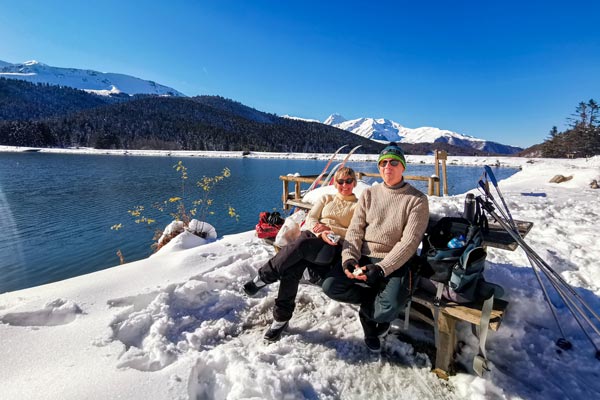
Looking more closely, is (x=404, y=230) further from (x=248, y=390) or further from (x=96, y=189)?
(x=96, y=189)

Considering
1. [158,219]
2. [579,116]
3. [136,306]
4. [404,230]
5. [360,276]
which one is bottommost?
[158,219]

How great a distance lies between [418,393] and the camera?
8.23 feet

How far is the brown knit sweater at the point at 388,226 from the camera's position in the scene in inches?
111

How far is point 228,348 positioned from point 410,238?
6.62 ft

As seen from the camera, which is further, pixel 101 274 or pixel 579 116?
pixel 579 116

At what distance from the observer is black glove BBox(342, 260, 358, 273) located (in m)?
2.89

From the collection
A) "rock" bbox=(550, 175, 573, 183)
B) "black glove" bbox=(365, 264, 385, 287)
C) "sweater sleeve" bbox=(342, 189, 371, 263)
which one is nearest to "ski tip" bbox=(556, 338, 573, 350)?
"black glove" bbox=(365, 264, 385, 287)

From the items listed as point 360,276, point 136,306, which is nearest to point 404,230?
point 360,276

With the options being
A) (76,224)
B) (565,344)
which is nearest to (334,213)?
(565,344)

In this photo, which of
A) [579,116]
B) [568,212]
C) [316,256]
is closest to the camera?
[316,256]

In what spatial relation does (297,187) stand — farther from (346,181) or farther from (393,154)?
(393,154)

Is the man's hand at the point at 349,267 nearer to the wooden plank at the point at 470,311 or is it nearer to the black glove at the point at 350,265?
the black glove at the point at 350,265

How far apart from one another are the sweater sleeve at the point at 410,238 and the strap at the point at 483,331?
2.29ft

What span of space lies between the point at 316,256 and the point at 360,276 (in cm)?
53
